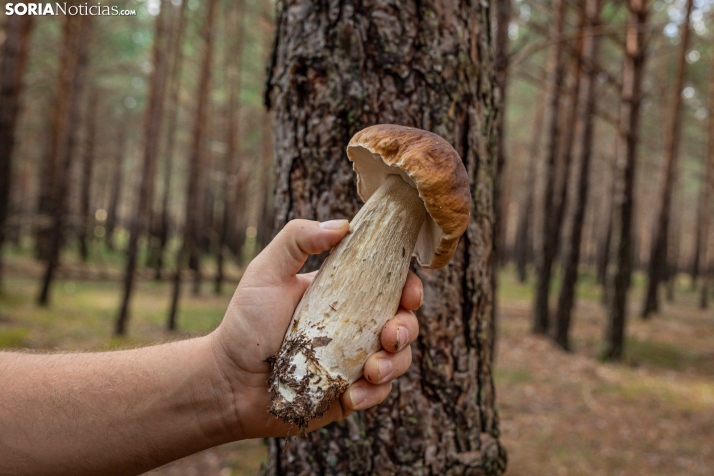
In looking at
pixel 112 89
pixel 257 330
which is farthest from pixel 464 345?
pixel 112 89

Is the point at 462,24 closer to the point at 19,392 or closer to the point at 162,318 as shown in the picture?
the point at 19,392

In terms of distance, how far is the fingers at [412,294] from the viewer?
1.80m

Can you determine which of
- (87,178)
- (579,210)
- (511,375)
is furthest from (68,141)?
(579,210)

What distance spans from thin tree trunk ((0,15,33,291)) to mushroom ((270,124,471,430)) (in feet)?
32.5

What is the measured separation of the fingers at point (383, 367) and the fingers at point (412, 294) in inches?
8.1

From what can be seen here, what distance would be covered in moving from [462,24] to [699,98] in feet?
80.3

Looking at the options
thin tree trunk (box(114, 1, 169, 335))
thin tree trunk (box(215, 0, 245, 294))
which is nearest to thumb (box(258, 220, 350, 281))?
thin tree trunk (box(114, 1, 169, 335))

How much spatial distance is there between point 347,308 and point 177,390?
2.24 ft

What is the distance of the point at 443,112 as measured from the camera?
1965mm

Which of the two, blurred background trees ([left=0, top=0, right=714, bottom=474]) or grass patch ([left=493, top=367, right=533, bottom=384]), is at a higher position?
blurred background trees ([left=0, top=0, right=714, bottom=474])

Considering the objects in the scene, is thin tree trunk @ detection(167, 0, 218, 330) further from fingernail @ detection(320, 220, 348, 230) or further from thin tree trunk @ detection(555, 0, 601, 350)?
fingernail @ detection(320, 220, 348, 230)

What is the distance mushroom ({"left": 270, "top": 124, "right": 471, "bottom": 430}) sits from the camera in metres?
1.55

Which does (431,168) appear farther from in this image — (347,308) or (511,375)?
(511,375)

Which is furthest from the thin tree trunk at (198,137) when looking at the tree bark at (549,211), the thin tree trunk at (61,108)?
the tree bark at (549,211)
